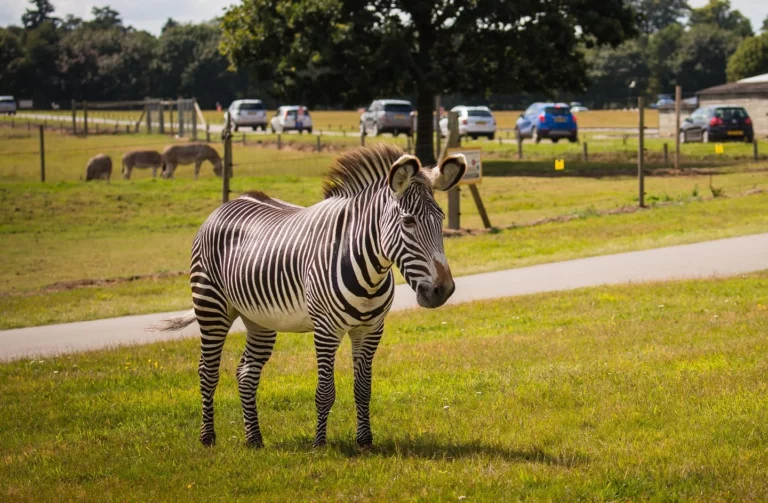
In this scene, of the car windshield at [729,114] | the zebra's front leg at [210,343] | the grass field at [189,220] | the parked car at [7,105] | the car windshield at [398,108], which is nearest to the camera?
the zebra's front leg at [210,343]

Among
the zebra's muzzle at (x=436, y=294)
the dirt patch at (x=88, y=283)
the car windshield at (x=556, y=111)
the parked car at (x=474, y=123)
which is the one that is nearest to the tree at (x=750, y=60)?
the parked car at (x=474, y=123)

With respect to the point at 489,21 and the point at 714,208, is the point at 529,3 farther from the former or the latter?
the point at 714,208

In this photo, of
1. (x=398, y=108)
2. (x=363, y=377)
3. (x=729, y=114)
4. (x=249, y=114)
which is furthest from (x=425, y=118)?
(x=363, y=377)

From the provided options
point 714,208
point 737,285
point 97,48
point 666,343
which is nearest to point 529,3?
point 714,208

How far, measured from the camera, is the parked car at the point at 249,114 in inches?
2435

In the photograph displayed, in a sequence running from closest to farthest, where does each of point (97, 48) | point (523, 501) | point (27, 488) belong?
point (523, 501)
point (27, 488)
point (97, 48)

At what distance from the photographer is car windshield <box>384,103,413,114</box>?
52375mm

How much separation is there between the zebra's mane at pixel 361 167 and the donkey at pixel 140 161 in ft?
100

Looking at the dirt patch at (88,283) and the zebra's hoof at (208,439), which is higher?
the zebra's hoof at (208,439)

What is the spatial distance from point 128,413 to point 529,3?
28.8 meters

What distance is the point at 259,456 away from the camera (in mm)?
7137

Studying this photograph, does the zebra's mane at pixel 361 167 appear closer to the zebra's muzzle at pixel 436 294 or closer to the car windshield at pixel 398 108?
the zebra's muzzle at pixel 436 294

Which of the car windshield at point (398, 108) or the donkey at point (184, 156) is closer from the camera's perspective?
the donkey at point (184, 156)

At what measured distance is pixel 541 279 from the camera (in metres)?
15.8
